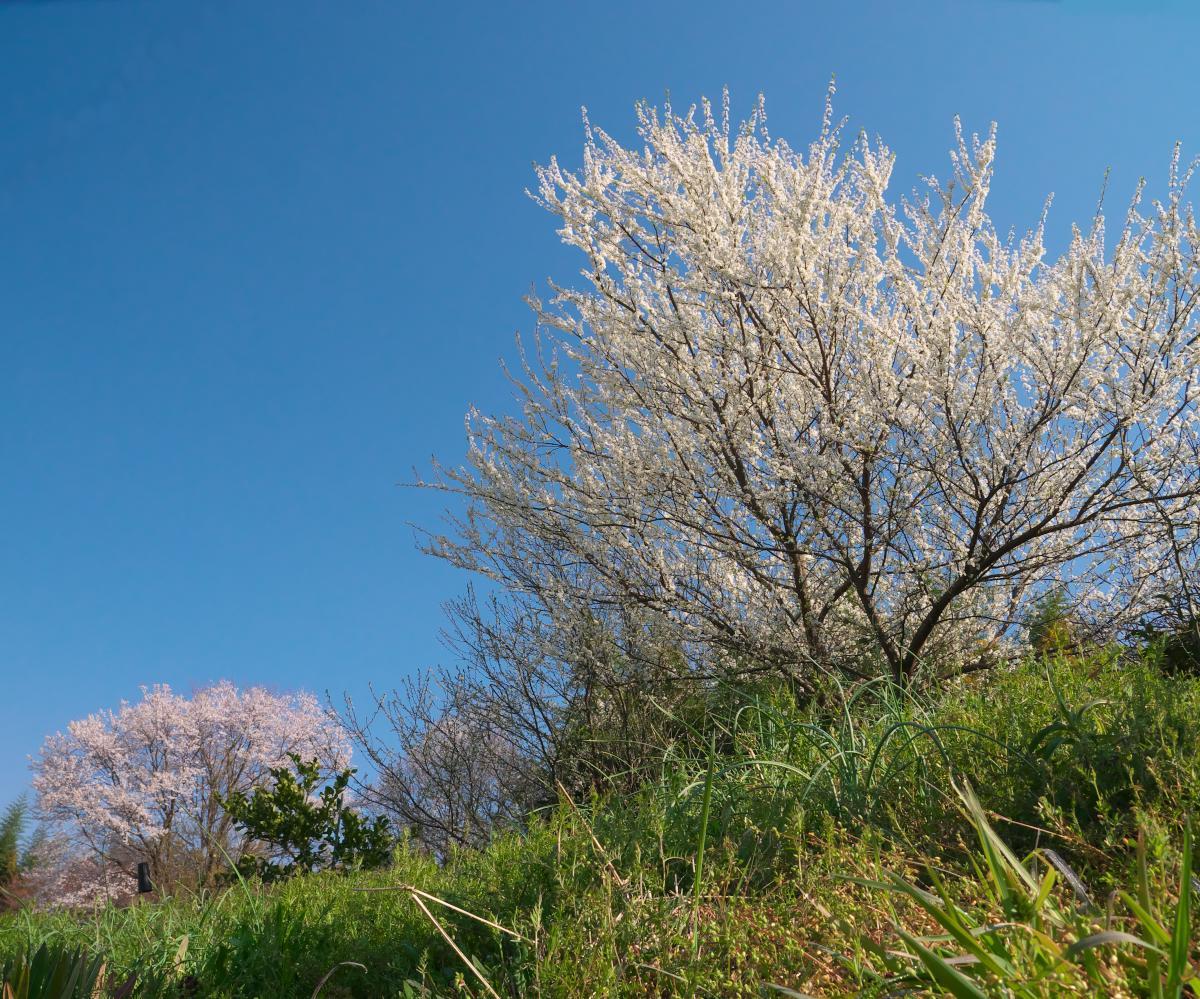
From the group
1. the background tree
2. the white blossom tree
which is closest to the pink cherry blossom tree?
the background tree

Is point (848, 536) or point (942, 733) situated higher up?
point (848, 536)

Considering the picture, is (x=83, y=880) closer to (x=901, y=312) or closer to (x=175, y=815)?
(x=175, y=815)

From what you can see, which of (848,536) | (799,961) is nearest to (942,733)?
(799,961)

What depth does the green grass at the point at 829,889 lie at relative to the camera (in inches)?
65.4

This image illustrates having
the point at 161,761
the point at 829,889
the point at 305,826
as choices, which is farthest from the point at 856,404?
the point at 161,761

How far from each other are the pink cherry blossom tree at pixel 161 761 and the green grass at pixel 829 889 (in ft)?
46.8

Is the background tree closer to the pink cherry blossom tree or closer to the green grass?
the green grass

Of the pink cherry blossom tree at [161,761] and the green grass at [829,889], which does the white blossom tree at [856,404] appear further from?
the pink cherry blossom tree at [161,761]

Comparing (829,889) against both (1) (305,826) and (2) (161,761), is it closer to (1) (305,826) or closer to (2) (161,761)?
(1) (305,826)

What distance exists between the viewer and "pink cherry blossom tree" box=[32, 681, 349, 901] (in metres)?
16.7

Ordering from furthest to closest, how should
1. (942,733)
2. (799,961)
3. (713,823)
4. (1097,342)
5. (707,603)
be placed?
(707,603)
(1097,342)
(942,733)
(713,823)
(799,961)

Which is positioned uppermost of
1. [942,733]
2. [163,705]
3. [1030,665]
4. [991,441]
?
[163,705]

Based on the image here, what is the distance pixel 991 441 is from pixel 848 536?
1140 mm

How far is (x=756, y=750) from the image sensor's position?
4281 mm
